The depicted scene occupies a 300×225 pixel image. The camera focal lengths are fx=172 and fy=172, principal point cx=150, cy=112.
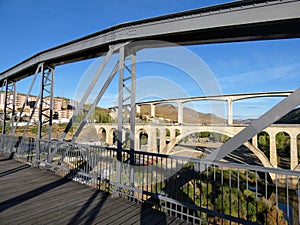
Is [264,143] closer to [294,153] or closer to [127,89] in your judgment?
[294,153]

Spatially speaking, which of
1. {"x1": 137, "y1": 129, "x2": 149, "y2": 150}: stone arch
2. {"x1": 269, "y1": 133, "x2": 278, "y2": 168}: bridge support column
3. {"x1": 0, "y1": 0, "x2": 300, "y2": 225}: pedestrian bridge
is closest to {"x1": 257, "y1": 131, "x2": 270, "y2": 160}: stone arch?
{"x1": 269, "y1": 133, "x2": 278, "y2": 168}: bridge support column

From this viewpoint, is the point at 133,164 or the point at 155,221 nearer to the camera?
the point at 155,221

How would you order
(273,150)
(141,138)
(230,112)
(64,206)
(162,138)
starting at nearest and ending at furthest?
(64,206), (141,138), (162,138), (273,150), (230,112)

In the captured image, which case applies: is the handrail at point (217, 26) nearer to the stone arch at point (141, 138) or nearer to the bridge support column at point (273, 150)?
the stone arch at point (141, 138)

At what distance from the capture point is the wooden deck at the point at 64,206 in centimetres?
231

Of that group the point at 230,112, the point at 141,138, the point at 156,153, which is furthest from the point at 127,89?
the point at 230,112

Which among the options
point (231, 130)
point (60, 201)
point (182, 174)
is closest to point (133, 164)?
point (182, 174)

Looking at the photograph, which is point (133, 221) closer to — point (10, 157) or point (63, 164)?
point (63, 164)

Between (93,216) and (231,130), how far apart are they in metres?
22.8

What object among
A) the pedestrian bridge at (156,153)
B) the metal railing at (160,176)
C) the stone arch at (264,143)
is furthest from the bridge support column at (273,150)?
the pedestrian bridge at (156,153)

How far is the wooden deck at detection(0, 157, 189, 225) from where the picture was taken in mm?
2312

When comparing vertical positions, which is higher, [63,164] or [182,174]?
[182,174]

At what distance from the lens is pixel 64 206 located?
106 inches

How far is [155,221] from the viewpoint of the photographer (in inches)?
90.8
